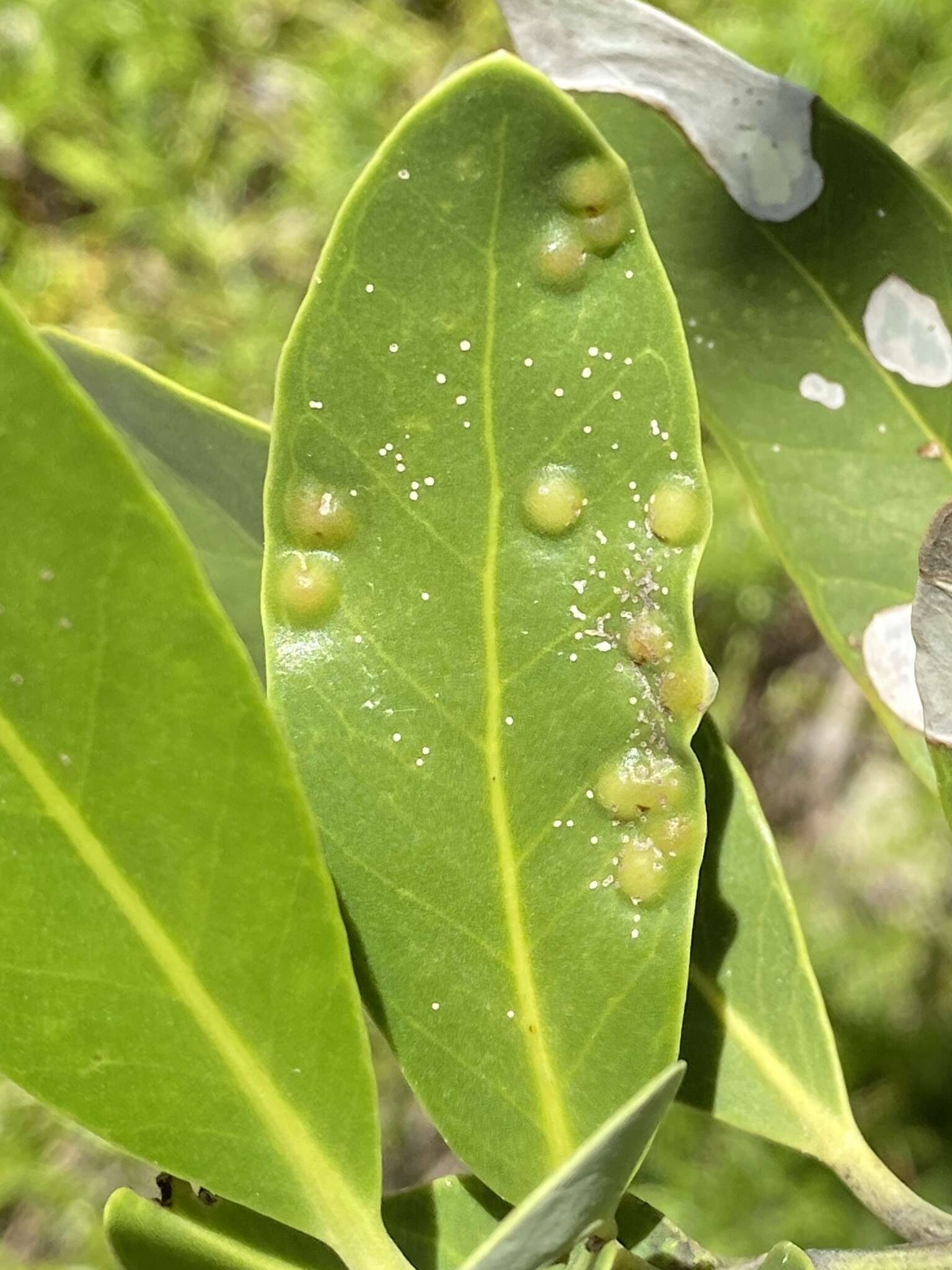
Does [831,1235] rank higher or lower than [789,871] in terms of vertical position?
lower

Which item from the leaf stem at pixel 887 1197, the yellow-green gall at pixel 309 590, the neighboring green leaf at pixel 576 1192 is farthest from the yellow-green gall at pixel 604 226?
the leaf stem at pixel 887 1197

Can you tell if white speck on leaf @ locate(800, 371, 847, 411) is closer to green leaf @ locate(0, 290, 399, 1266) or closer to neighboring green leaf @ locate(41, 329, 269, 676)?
neighboring green leaf @ locate(41, 329, 269, 676)

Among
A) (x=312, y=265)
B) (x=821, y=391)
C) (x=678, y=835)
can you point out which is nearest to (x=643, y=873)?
(x=678, y=835)

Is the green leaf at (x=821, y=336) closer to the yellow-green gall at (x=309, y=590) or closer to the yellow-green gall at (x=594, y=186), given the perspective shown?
the yellow-green gall at (x=594, y=186)

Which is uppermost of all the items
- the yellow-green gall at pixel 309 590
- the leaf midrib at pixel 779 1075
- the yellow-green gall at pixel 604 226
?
the yellow-green gall at pixel 604 226

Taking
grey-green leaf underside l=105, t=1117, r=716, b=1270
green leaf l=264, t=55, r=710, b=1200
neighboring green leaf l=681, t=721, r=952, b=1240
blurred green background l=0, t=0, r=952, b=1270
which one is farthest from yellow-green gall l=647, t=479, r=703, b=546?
blurred green background l=0, t=0, r=952, b=1270

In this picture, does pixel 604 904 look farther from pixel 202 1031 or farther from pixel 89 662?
pixel 89 662

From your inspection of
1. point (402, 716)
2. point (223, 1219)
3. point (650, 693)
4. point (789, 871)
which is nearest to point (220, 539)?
point (402, 716)
